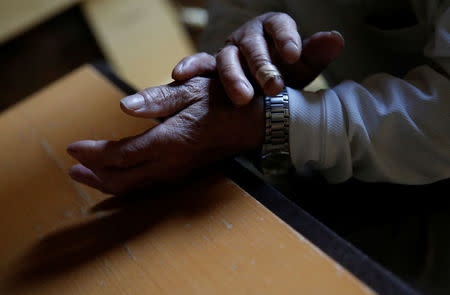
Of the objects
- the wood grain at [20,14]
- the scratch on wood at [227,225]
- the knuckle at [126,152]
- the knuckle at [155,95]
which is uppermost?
the wood grain at [20,14]

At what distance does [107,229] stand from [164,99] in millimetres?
221

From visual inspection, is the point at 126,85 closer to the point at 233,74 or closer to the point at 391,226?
the point at 233,74

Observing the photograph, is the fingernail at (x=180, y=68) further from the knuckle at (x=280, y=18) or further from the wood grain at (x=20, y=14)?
the wood grain at (x=20, y=14)

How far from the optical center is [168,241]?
50 centimetres

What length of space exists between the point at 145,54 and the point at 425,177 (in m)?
1.67

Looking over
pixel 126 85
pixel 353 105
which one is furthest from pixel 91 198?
pixel 353 105

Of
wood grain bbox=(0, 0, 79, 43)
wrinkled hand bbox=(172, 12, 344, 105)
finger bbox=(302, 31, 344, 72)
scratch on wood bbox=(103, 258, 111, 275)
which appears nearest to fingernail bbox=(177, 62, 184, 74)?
wrinkled hand bbox=(172, 12, 344, 105)

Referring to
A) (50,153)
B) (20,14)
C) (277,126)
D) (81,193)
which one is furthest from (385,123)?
(20,14)

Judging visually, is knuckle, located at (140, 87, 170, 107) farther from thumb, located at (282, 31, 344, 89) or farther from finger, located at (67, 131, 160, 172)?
thumb, located at (282, 31, 344, 89)

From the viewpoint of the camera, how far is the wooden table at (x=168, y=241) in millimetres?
434

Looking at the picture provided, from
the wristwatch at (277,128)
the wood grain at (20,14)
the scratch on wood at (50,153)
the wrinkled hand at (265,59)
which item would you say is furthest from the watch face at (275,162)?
the wood grain at (20,14)

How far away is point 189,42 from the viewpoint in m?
2.09

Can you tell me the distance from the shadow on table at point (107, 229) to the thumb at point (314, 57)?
25 cm

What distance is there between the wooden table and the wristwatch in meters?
0.06
